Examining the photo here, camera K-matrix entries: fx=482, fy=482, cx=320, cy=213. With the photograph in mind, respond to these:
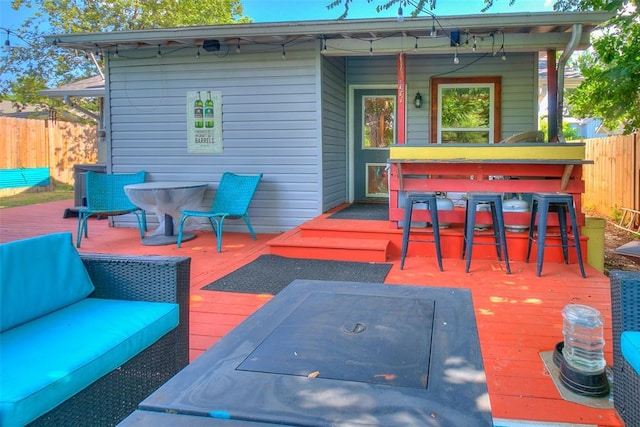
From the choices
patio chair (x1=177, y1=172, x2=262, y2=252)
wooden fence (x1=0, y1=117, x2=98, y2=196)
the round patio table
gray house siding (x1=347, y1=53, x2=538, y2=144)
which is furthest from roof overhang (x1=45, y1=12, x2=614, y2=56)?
wooden fence (x1=0, y1=117, x2=98, y2=196)

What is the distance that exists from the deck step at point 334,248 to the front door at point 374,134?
8.42 ft

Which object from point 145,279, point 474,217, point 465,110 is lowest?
point 145,279

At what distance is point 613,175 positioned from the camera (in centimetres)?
849

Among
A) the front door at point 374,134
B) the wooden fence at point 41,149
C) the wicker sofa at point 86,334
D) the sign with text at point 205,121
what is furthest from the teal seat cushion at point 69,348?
the wooden fence at point 41,149

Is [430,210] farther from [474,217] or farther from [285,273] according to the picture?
[285,273]

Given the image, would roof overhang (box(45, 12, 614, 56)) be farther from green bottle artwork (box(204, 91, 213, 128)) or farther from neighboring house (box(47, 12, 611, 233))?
green bottle artwork (box(204, 91, 213, 128))

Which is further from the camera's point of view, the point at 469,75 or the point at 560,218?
the point at 469,75

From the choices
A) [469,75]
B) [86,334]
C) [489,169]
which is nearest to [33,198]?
[469,75]

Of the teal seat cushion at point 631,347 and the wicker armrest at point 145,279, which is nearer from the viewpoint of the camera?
the teal seat cushion at point 631,347

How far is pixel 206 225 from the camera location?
6.68 m

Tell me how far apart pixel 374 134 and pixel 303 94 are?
69.0 inches

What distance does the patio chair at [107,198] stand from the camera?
19.4 ft

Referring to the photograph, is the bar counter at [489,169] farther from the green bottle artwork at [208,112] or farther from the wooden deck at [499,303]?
the green bottle artwork at [208,112]

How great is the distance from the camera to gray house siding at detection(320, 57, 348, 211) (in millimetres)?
6293
